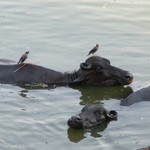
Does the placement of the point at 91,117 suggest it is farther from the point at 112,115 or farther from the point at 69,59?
the point at 69,59

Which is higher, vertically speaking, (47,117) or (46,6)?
(46,6)

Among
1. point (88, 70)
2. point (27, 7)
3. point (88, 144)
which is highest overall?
point (27, 7)

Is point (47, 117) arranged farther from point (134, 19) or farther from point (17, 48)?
point (134, 19)

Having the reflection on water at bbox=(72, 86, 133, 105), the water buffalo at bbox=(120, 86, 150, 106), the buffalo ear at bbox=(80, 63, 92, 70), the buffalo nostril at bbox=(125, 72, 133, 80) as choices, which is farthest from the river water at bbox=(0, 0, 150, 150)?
the buffalo ear at bbox=(80, 63, 92, 70)

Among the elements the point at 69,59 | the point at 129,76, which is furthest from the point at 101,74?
the point at 69,59

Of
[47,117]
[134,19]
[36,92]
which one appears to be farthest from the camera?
[134,19]

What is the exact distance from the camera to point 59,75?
1382cm

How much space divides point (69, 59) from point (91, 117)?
3.81 m

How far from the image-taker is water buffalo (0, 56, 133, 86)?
535 inches

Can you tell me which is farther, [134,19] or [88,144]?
[134,19]

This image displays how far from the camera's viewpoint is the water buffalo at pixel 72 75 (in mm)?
13578

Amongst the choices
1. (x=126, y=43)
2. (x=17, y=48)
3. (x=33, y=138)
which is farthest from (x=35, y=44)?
(x=33, y=138)

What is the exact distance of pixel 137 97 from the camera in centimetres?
1230

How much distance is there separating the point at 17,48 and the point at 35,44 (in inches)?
20.2
